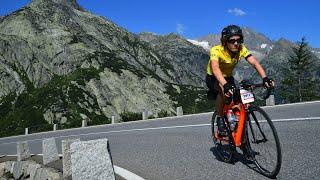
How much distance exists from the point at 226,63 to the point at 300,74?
246 ft

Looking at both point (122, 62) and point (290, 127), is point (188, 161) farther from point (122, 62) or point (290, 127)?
point (122, 62)

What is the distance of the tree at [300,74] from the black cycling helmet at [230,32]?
70998 mm

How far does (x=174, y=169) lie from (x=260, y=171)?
1951mm

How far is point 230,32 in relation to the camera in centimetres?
646

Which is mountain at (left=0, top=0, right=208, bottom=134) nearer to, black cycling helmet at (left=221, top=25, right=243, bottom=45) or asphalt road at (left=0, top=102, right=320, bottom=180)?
asphalt road at (left=0, top=102, right=320, bottom=180)

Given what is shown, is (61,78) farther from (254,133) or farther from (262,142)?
(262,142)

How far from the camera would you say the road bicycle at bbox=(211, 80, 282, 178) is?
571 centimetres

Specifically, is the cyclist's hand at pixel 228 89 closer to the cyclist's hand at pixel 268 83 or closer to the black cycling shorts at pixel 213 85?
the cyclist's hand at pixel 268 83

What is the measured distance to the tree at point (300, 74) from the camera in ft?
249

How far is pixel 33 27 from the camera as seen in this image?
174875 mm

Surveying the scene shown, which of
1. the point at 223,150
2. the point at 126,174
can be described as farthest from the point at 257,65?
the point at 126,174

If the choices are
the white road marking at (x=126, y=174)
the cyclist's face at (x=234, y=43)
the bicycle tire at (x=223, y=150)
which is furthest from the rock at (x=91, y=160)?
the cyclist's face at (x=234, y=43)

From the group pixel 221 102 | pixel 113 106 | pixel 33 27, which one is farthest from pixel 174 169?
pixel 33 27

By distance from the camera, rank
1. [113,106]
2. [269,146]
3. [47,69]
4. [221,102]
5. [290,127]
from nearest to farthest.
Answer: [269,146], [221,102], [290,127], [113,106], [47,69]
